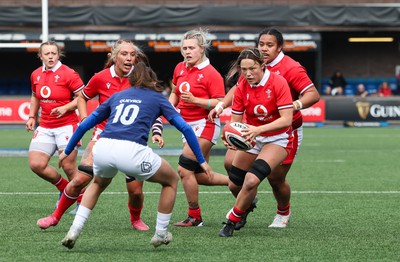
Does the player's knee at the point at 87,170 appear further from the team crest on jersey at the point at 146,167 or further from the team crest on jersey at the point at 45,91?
the team crest on jersey at the point at 45,91

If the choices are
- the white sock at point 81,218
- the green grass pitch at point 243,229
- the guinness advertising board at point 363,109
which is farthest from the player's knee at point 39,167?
the guinness advertising board at point 363,109

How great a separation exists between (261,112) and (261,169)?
54 centimetres

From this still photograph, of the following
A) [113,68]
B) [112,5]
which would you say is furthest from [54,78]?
[112,5]

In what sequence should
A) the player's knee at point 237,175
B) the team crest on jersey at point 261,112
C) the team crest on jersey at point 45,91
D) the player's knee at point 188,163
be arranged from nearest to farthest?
the team crest on jersey at point 261,112, the player's knee at point 237,175, the player's knee at point 188,163, the team crest on jersey at point 45,91

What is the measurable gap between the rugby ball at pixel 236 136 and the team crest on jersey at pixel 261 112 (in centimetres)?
29

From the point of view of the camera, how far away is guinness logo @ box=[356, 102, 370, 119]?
2994cm

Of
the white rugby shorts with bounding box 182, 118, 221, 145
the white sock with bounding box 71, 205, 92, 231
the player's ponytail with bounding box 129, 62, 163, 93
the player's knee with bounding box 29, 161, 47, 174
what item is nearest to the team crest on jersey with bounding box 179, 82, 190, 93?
the white rugby shorts with bounding box 182, 118, 221, 145

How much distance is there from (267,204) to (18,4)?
989 inches

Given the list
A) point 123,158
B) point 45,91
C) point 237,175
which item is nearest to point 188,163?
point 237,175

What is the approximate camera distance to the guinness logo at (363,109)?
2994 cm

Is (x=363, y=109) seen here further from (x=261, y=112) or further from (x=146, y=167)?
(x=146, y=167)

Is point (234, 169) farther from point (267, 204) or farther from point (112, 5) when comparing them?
point (112, 5)

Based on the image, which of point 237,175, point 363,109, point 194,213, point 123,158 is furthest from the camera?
Answer: point 363,109

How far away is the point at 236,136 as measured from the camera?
8820 millimetres
